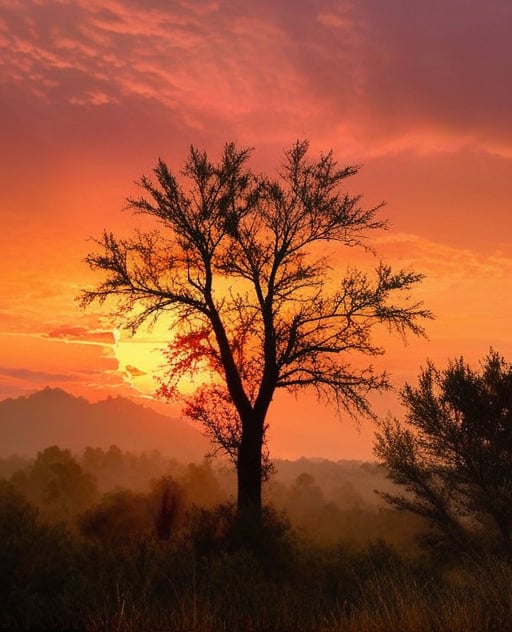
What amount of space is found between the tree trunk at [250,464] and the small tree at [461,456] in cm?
Result: 770

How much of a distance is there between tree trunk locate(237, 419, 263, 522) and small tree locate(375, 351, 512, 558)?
7.70m

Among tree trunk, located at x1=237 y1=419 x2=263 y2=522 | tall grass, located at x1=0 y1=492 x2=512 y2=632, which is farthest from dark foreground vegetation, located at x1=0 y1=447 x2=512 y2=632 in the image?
tree trunk, located at x1=237 y1=419 x2=263 y2=522

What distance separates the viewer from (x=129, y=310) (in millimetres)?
16828

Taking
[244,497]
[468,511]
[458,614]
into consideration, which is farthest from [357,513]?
[458,614]

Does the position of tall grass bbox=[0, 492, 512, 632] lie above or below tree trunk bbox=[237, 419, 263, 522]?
below

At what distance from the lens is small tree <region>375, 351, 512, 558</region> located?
19203 mm

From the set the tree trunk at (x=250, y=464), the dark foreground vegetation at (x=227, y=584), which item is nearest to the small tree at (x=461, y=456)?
the dark foreground vegetation at (x=227, y=584)

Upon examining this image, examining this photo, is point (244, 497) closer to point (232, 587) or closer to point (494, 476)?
point (232, 587)

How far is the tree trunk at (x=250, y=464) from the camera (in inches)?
621

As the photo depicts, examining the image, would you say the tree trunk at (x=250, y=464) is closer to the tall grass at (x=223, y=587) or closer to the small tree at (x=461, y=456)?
the tall grass at (x=223, y=587)

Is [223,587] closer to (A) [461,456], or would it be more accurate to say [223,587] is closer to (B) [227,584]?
(B) [227,584]

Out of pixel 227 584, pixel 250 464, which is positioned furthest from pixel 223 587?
pixel 250 464

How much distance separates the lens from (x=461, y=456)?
66.3 feet

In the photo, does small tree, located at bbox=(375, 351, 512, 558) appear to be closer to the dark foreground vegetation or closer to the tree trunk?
the dark foreground vegetation
